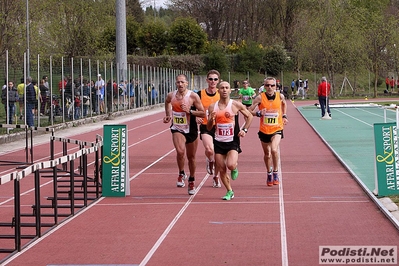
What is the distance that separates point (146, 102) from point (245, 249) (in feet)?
145

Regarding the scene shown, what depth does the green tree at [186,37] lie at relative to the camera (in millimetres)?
80000

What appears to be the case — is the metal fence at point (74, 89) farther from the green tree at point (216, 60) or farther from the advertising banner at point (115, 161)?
the green tree at point (216, 60)

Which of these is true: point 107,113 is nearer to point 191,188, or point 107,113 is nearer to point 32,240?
point 191,188

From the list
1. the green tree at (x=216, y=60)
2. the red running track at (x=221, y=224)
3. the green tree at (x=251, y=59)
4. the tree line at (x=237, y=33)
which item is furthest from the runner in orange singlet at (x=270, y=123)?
the green tree at (x=251, y=59)

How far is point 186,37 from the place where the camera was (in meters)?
81.1

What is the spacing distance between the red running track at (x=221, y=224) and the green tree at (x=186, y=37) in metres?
63.7

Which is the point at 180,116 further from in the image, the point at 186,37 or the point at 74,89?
the point at 186,37

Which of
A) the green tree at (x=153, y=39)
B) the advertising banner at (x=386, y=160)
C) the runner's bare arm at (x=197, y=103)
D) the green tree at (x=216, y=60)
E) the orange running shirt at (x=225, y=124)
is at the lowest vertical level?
the advertising banner at (x=386, y=160)

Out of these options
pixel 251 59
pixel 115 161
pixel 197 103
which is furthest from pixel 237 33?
pixel 115 161

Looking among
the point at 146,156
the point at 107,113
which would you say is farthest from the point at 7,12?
the point at 146,156

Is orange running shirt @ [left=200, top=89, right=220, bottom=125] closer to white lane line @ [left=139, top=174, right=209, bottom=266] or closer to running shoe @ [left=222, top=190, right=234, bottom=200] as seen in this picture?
white lane line @ [left=139, top=174, right=209, bottom=266]

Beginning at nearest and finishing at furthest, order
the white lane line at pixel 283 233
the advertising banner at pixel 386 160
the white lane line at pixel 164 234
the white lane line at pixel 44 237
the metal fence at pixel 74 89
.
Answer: the white lane line at pixel 283 233, the white lane line at pixel 164 234, the white lane line at pixel 44 237, the advertising banner at pixel 386 160, the metal fence at pixel 74 89

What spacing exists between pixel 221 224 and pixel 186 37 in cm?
7092

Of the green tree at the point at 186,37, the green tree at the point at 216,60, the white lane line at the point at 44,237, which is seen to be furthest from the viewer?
the green tree at the point at 186,37
